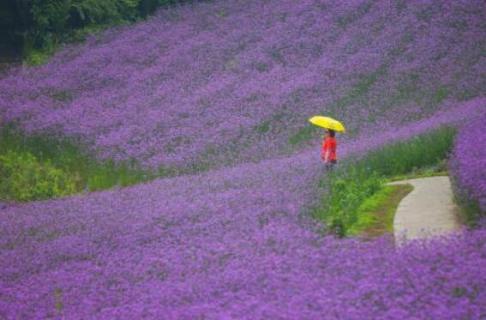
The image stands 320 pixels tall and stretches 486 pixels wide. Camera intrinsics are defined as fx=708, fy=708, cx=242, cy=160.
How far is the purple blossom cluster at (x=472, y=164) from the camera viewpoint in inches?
290

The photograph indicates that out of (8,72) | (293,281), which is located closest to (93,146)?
(8,72)

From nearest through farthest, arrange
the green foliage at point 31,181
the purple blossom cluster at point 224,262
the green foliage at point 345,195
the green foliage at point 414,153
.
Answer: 1. the purple blossom cluster at point 224,262
2. the green foliage at point 345,195
3. the green foliage at point 414,153
4. the green foliage at point 31,181

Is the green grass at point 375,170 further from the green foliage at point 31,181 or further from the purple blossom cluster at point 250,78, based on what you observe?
the green foliage at point 31,181

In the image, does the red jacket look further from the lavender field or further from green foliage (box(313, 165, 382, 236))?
the lavender field

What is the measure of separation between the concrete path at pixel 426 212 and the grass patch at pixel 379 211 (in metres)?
0.10

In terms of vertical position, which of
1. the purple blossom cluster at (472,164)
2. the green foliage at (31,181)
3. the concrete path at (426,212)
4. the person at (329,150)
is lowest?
the green foliage at (31,181)

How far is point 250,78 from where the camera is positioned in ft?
60.2

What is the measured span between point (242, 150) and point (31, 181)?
4.19 m

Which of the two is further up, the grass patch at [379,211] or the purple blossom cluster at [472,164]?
the purple blossom cluster at [472,164]

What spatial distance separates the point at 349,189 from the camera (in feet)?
31.5

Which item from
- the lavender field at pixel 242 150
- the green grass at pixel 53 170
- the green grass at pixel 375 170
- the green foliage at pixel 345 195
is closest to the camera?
the lavender field at pixel 242 150

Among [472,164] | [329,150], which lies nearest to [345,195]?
[329,150]

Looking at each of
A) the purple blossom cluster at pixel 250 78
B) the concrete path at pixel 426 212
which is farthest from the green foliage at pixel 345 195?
the purple blossom cluster at pixel 250 78

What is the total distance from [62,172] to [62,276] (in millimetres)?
6945
